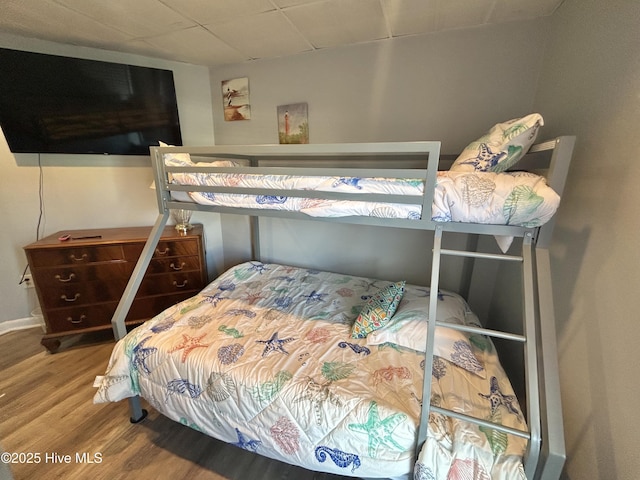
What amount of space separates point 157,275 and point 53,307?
0.77 meters

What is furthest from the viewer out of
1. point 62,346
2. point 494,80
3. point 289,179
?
point 62,346

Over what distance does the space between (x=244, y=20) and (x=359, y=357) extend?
83.5 inches

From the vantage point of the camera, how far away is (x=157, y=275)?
229cm

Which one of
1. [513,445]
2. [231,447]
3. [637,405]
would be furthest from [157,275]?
[637,405]

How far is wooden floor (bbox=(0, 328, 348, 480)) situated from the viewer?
1364mm

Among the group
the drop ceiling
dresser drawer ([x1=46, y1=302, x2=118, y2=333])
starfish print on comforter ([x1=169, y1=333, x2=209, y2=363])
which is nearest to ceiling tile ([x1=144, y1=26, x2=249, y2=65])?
the drop ceiling

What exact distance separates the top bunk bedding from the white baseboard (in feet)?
7.75

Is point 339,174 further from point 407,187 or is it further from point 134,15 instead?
point 134,15

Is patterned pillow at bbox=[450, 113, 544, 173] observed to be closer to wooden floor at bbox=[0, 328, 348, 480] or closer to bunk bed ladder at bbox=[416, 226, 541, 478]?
bunk bed ladder at bbox=[416, 226, 541, 478]

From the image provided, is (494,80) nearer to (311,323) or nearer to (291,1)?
(291,1)

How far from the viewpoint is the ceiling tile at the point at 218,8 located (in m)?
1.49

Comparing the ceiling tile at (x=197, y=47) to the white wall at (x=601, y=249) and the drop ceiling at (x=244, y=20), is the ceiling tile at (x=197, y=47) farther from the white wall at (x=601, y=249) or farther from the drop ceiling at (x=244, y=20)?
the white wall at (x=601, y=249)

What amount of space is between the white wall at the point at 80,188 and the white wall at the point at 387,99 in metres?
0.25

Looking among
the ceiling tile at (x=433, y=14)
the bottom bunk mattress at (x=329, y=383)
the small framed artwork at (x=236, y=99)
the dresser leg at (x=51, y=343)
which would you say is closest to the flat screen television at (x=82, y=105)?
the small framed artwork at (x=236, y=99)
